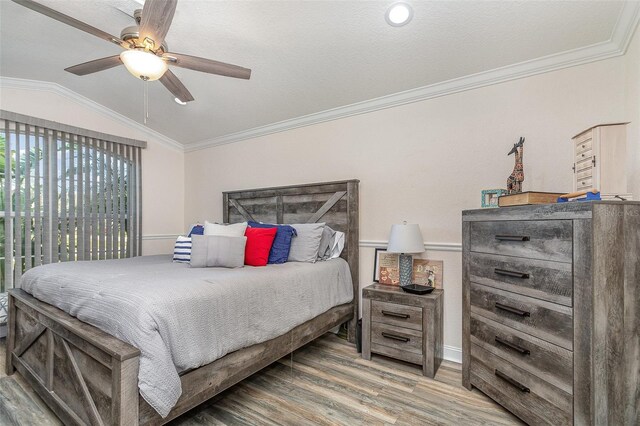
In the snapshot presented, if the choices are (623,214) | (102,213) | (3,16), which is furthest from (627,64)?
(102,213)

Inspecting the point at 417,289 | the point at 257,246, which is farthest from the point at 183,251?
the point at 417,289

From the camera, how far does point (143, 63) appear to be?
5.94 feet

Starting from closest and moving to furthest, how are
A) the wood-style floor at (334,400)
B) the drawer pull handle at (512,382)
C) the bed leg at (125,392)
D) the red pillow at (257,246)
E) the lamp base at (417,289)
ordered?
the bed leg at (125,392) → the drawer pull handle at (512,382) → the wood-style floor at (334,400) → the lamp base at (417,289) → the red pillow at (257,246)

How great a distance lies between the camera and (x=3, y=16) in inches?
93.6

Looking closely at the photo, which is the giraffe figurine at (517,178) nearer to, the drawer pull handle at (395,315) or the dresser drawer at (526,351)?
the dresser drawer at (526,351)

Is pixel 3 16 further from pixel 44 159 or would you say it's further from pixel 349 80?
pixel 349 80

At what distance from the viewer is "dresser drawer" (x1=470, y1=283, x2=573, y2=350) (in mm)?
1508

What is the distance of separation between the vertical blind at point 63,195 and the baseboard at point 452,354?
3.96m

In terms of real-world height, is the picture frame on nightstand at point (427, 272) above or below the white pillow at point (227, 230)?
below

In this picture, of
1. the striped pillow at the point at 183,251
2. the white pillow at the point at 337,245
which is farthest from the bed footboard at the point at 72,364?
the white pillow at the point at 337,245

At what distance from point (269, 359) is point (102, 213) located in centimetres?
320

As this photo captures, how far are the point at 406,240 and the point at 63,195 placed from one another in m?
3.90

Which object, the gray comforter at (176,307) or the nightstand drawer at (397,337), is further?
the nightstand drawer at (397,337)

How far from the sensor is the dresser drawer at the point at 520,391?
1517 millimetres
